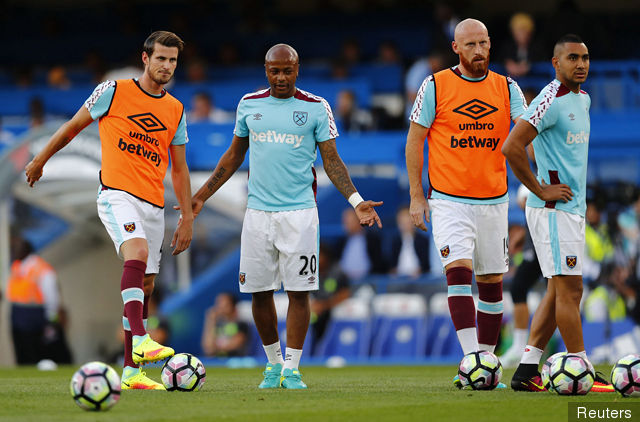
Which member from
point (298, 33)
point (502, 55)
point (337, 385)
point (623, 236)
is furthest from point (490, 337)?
point (298, 33)

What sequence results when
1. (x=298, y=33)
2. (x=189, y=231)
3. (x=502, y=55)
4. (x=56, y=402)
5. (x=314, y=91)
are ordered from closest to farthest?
1. (x=56, y=402)
2. (x=189, y=231)
3. (x=502, y=55)
4. (x=314, y=91)
5. (x=298, y=33)

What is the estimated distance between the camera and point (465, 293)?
7953mm

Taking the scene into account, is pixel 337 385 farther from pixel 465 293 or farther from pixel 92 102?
pixel 92 102

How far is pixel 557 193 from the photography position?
750cm

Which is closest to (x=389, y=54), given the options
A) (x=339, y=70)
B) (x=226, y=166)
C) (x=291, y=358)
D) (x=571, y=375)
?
(x=339, y=70)

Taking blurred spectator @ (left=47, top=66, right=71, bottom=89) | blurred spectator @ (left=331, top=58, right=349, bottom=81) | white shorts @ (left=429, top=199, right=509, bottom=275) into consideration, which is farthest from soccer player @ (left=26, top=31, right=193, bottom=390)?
blurred spectator @ (left=47, top=66, right=71, bottom=89)

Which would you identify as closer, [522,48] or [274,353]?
[274,353]

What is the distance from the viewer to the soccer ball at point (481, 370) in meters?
7.64

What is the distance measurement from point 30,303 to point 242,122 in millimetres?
Answer: 9020

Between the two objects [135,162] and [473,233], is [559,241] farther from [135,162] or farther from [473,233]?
[135,162]

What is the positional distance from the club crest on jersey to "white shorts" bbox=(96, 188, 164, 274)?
4.16 feet

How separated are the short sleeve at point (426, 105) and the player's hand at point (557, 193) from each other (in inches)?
43.6

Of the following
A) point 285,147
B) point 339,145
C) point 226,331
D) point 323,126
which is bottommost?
point 226,331

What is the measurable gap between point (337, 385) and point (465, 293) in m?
1.46
